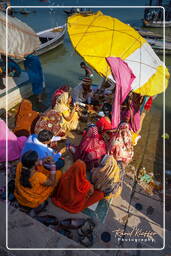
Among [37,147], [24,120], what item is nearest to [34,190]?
[37,147]

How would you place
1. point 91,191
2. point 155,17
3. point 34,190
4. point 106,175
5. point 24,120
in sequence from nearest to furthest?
point 34,190 < point 91,191 < point 106,175 < point 24,120 < point 155,17

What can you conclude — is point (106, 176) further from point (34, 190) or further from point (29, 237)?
point (29, 237)

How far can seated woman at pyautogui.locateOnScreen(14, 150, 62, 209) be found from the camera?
318cm

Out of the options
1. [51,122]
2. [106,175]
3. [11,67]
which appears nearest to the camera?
[106,175]

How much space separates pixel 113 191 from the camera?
163 inches

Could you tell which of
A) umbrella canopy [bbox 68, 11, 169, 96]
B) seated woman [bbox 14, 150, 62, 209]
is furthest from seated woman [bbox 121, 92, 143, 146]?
seated woman [bbox 14, 150, 62, 209]

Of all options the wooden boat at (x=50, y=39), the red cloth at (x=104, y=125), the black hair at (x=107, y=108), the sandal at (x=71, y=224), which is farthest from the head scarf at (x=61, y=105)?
the wooden boat at (x=50, y=39)

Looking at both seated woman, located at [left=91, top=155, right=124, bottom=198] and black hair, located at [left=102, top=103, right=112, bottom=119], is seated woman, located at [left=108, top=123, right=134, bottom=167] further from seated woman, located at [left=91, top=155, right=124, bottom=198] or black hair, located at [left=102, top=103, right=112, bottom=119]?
black hair, located at [left=102, top=103, right=112, bottom=119]

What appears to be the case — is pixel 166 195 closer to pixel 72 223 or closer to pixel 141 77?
pixel 72 223

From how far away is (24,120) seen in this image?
5508mm

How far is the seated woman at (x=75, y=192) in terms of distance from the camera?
136 inches

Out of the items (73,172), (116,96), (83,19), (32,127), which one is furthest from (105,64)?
(73,172)

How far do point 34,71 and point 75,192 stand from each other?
5.73 metres

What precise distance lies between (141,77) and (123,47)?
100 cm
